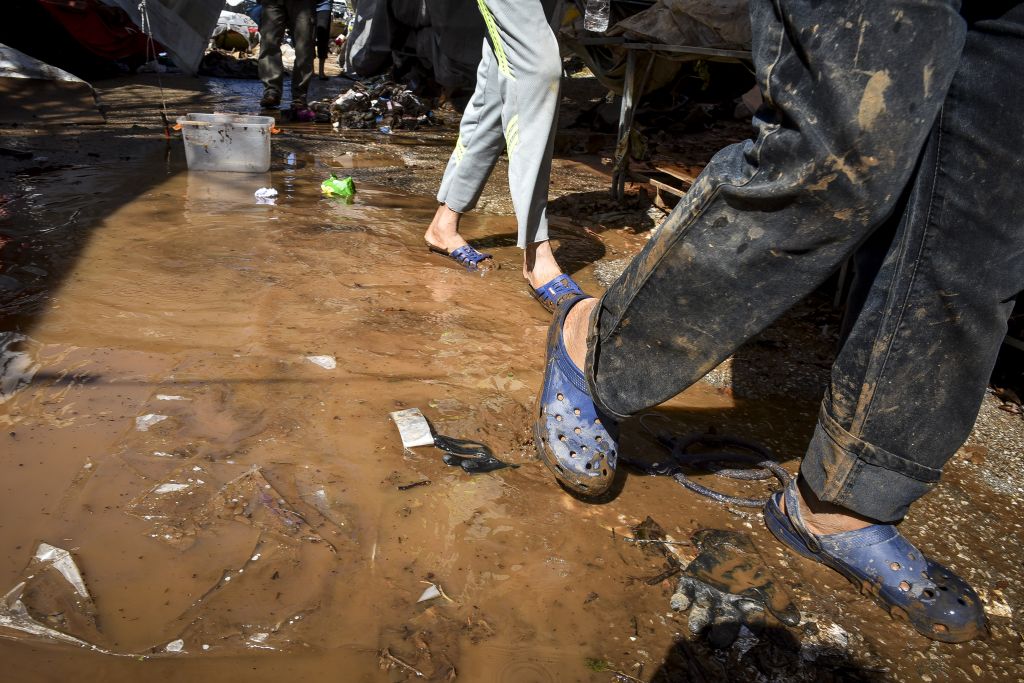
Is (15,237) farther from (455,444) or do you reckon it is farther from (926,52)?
(926,52)

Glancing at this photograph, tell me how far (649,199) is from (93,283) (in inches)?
116

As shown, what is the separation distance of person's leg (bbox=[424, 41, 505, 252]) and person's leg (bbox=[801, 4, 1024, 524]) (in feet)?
5.67

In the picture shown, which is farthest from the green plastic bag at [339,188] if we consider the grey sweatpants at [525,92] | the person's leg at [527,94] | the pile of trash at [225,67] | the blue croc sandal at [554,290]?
the pile of trash at [225,67]

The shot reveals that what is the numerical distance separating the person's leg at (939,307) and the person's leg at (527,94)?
51.5 inches

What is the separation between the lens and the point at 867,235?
1119 millimetres

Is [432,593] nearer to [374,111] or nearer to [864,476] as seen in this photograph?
[864,476]

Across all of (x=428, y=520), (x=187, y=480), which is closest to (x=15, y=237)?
(x=187, y=480)

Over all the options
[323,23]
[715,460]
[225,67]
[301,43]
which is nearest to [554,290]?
[715,460]

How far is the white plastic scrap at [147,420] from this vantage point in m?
1.59

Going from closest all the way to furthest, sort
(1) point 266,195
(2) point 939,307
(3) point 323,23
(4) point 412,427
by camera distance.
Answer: (2) point 939,307 < (4) point 412,427 < (1) point 266,195 < (3) point 323,23

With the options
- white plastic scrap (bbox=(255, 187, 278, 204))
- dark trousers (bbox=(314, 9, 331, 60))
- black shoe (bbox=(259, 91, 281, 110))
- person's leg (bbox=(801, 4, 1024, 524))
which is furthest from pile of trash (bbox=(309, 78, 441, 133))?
person's leg (bbox=(801, 4, 1024, 524))

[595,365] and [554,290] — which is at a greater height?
[595,365]

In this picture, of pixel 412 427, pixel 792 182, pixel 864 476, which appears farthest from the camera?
pixel 412 427

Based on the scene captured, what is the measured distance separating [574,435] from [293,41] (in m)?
5.86
